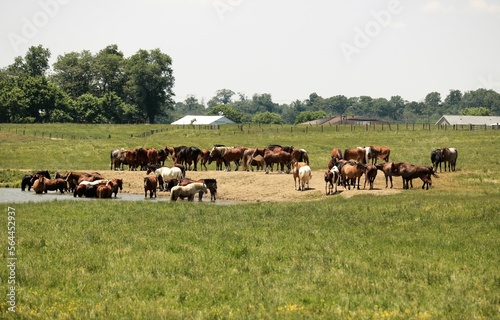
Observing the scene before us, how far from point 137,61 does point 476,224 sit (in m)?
123

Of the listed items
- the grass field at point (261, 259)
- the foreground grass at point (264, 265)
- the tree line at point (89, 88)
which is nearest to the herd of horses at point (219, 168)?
the grass field at point (261, 259)

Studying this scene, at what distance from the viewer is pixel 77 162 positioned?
59594 mm

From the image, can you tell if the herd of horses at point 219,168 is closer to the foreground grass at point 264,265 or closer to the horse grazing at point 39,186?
the horse grazing at point 39,186

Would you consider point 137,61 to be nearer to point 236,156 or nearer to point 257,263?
point 236,156

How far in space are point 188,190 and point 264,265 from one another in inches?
717

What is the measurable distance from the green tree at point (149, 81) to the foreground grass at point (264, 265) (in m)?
115

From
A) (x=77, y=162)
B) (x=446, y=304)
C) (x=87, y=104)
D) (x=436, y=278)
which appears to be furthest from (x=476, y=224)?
(x=87, y=104)

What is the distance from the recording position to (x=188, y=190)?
3441cm

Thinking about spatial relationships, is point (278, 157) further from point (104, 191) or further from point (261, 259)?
point (261, 259)

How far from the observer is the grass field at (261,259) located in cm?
1301

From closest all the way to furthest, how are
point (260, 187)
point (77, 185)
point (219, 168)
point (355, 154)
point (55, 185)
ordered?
point (77, 185), point (55, 185), point (260, 187), point (355, 154), point (219, 168)

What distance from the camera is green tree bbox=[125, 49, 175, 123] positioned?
13875 cm

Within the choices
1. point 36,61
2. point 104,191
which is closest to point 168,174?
point 104,191

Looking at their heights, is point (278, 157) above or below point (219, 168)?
above
